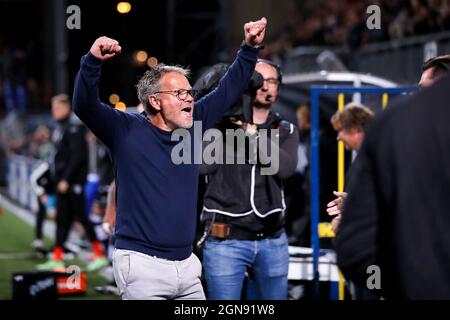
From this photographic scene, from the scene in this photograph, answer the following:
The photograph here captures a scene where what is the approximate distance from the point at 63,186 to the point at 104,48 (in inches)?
278

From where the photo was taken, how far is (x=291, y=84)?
1029cm

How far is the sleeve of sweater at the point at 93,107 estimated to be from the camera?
14.4ft

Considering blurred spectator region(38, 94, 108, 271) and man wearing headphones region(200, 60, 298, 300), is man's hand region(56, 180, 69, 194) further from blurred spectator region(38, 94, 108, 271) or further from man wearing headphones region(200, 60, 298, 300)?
man wearing headphones region(200, 60, 298, 300)

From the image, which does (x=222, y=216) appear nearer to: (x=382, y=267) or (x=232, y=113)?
(x=232, y=113)

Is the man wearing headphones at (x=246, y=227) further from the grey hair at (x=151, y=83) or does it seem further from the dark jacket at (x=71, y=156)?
the dark jacket at (x=71, y=156)

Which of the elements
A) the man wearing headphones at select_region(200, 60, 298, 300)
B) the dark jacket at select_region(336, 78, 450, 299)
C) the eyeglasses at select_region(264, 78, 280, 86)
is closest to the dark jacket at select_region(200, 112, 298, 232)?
the man wearing headphones at select_region(200, 60, 298, 300)

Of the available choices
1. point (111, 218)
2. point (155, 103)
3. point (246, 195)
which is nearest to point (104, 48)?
point (155, 103)

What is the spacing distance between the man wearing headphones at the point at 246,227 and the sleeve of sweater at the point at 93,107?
3.66 ft

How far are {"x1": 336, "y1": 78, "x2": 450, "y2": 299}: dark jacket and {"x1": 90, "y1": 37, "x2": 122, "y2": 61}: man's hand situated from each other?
6.61 feet

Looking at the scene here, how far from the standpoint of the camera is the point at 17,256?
12.4m

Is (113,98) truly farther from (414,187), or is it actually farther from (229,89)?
(414,187)

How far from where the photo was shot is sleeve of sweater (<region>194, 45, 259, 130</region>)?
5.12m

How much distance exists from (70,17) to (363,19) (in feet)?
33.5
